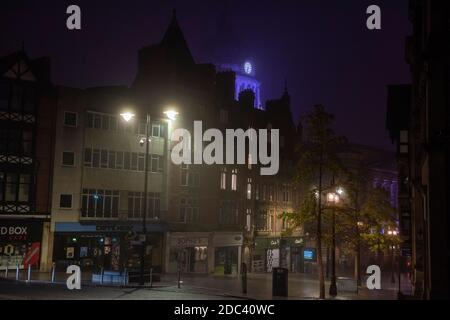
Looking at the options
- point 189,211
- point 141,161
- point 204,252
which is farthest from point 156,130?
point 204,252

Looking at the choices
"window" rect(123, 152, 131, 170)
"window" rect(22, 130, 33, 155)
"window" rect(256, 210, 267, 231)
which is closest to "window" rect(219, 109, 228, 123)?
"window" rect(256, 210, 267, 231)

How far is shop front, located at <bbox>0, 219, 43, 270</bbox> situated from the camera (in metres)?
37.8

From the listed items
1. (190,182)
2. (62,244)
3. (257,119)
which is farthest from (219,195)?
(62,244)

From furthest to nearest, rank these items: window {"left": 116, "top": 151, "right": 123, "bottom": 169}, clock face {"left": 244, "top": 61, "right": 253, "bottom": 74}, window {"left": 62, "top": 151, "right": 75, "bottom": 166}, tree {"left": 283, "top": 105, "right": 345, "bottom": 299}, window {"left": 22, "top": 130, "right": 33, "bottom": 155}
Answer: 1. clock face {"left": 244, "top": 61, "right": 253, "bottom": 74}
2. window {"left": 116, "top": 151, "right": 123, "bottom": 169}
3. window {"left": 62, "top": 151, "right": 75, "bottom": 166}
4. window {"left": 22, "top": 130, "right": 33, "bottom": 155}
5. tree {"left": 283, "top": 105, "right": 345, "bottom": 299}

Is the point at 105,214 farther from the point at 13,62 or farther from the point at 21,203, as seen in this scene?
the point at 13,62

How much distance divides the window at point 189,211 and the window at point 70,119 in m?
11.8

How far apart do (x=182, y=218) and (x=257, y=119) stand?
15928mm

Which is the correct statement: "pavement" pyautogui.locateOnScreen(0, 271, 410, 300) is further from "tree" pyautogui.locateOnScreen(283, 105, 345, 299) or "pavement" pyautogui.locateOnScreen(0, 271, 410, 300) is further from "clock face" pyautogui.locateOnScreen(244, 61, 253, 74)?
"clock face" pyautogui.locateOnScreen(244, 61, 253, 74)

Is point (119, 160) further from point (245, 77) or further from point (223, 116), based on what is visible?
point (245, 77)

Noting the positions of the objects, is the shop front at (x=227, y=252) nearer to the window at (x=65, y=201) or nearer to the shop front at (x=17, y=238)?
the window at (x=65, y=201)

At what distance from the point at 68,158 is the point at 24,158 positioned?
326 cm

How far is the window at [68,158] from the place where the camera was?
41.0m

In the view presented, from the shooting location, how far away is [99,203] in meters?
42.7

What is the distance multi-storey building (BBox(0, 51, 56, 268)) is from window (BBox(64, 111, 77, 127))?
38.5 inches
